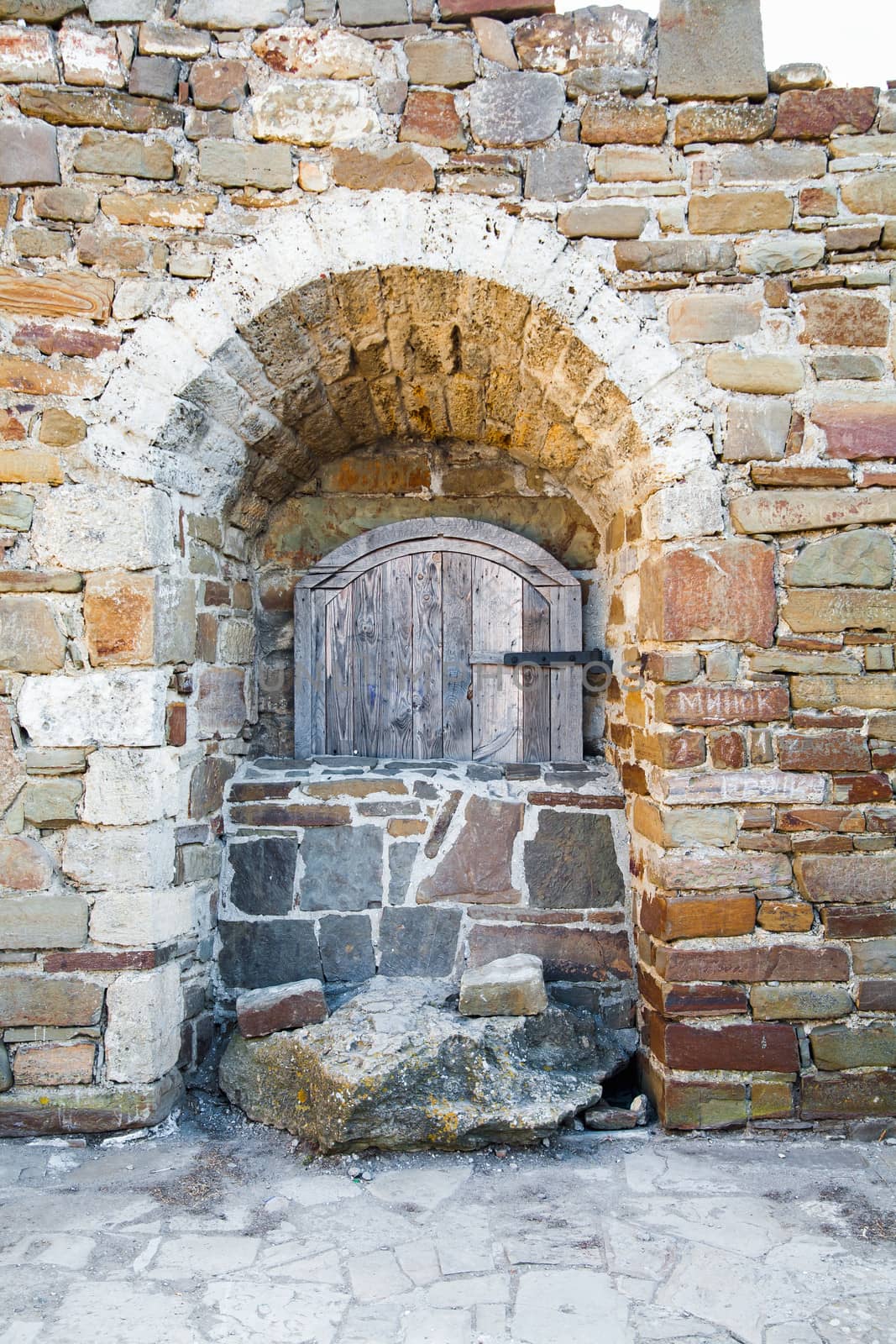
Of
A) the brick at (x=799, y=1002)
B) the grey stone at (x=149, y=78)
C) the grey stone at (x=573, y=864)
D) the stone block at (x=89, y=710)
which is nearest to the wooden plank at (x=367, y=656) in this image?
the grey stone at (x=573, y=864)

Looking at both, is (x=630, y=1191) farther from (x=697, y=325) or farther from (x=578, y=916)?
(x=697, y=325)

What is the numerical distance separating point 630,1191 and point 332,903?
1.36m

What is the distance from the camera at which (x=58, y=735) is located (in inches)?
113

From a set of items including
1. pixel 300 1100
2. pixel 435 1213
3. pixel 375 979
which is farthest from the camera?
pixel 375 979

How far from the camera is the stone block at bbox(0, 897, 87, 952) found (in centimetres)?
286

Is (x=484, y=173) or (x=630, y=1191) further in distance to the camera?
(x=484, y=173)

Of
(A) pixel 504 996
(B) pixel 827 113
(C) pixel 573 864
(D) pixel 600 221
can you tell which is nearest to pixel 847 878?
(C) pixel 573 864

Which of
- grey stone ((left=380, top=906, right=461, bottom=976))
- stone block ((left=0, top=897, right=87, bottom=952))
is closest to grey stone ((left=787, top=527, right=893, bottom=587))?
grey stone ((left=380, top=906, right=461, bottom=976))

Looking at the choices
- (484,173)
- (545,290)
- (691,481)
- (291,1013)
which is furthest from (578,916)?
(484,173)

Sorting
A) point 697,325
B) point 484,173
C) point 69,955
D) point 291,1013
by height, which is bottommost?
point 291,1013

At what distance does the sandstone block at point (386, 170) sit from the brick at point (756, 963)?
2.56 metres

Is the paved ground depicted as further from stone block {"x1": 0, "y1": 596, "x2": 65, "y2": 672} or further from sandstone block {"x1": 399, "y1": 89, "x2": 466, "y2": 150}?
sandstone block {"x1": 399, "y1": 89, "x2": 466, "y2": 150}

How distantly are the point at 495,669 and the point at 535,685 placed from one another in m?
0.17

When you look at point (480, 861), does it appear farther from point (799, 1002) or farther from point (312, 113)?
point (312, 113)
